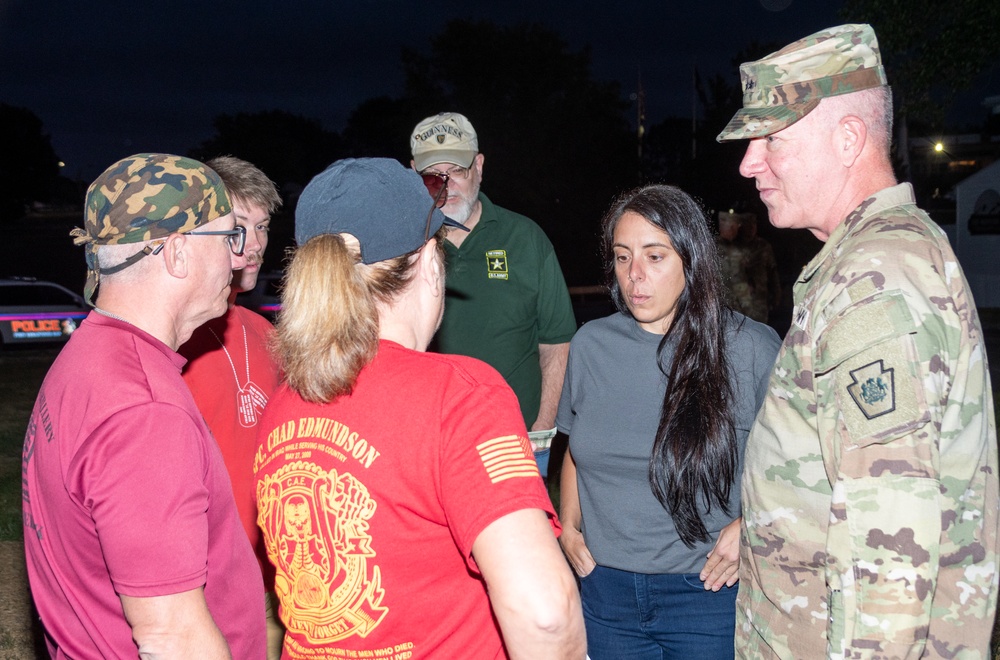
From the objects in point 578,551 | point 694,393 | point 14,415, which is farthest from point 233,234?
point 14,415

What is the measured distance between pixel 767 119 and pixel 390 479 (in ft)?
4.28

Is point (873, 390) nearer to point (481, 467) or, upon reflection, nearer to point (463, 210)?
point (481, 467)

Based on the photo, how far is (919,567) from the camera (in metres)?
1.55

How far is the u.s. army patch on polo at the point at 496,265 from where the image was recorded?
172 inches

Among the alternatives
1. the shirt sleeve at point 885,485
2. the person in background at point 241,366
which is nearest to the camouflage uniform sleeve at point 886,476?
the shirt sleeve at point 885,485

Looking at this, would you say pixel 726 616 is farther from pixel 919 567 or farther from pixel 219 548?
pixel 219 548

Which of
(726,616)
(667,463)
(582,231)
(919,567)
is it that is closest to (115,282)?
(667,463)

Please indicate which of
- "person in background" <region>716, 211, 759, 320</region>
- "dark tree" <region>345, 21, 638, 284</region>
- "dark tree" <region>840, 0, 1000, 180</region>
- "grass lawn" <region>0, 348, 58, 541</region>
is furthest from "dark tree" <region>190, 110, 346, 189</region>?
"person in background" <region>716, 211, 759, 320</region>

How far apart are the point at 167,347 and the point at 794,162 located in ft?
5.40

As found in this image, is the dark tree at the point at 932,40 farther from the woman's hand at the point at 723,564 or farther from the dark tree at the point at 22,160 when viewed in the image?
the dark tree at the point at 22,160

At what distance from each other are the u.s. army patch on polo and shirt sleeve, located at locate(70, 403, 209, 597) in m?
2.77

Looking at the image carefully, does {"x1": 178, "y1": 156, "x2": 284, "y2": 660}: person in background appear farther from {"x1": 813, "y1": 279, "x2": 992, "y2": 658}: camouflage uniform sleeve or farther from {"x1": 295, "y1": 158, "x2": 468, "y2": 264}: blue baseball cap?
{"x1": 813, "y1": 279, "x2": 992, "y2": 658}: camouflage uniform sleeve

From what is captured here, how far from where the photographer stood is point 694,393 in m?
2.62

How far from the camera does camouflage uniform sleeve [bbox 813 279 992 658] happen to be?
1560 millimetres
